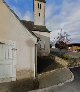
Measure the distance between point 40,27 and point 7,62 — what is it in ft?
92.3

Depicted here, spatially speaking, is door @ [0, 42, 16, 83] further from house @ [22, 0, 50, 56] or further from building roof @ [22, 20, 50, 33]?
building roof @ [22, 20, 50, 33]

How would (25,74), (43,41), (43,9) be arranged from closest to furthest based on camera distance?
1. (25,74)
2. (43,41)
3. (43,9)

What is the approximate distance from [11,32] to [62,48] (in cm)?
3541

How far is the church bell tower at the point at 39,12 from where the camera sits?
1849 inches

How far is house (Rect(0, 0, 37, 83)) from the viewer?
18.1 meters

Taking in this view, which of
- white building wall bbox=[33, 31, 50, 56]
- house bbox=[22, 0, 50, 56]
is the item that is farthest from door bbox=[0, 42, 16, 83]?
white building wall bbox=[33, 31, 50, 56]

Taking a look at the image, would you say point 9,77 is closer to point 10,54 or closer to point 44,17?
point 10,54

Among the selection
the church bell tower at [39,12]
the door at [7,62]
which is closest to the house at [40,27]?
the church bell tower at [39,12]

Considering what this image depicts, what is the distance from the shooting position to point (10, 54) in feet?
59.9

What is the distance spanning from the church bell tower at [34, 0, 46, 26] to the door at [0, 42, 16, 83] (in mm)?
28776

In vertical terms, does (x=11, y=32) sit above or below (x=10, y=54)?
above

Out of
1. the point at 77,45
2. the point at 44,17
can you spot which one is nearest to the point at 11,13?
the point at 44,17

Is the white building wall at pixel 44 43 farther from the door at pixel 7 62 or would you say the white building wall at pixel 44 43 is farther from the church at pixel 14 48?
the door at pixel 7 62

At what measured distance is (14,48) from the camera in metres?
18.5
